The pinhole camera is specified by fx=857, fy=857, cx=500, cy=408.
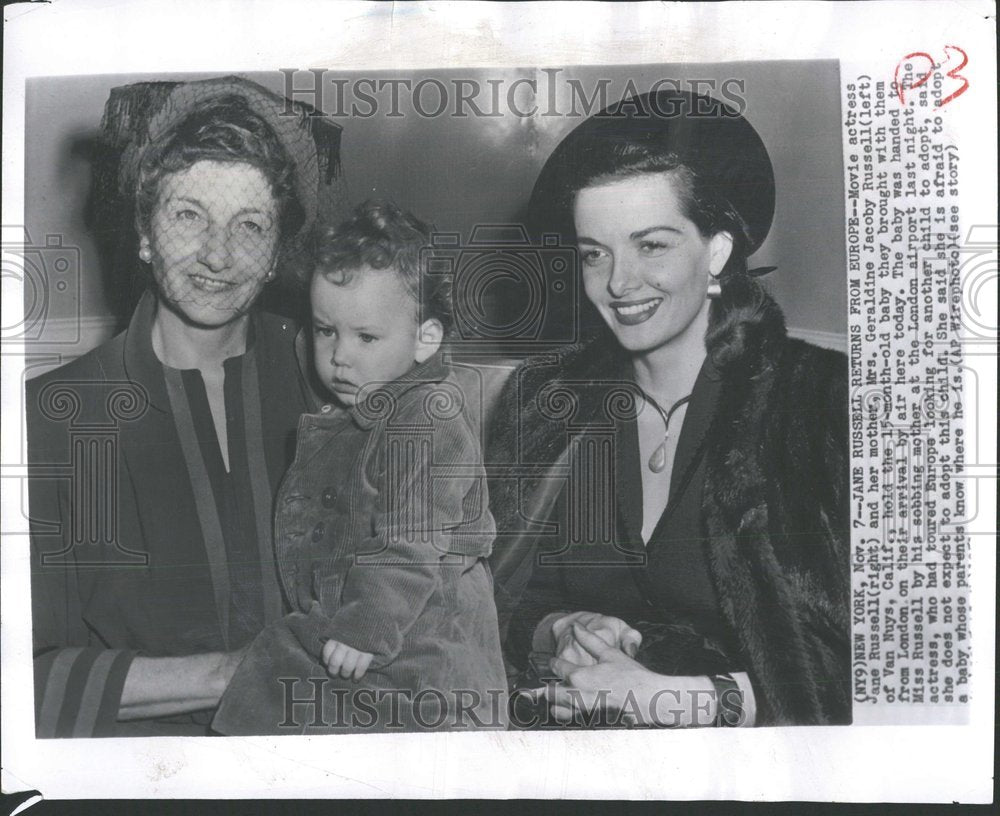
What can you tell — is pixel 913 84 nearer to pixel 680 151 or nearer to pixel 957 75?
pixel 957 75

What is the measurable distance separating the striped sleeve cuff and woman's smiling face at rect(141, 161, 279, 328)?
1.40ft

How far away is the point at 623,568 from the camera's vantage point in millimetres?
1016

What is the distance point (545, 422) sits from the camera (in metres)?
1.02

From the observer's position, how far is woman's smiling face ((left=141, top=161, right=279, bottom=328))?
1.02m

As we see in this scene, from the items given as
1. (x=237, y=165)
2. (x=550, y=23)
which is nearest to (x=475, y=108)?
(x=550, y=23)

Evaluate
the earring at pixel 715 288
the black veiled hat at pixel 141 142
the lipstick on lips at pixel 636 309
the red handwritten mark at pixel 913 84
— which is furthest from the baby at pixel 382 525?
the red handwritten mark at pixel 913 84

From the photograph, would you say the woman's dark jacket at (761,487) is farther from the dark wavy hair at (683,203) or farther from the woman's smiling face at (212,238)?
the woman's smiling face at (212,238)

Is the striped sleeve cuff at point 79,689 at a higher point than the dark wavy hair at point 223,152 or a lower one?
lower

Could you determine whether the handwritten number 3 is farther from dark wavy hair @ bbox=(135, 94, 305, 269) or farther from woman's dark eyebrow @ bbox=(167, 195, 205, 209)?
woman's dark eyebrow @ bbox=(167, 195, 205, 209)

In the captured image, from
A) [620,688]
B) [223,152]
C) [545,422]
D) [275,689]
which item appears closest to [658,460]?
[545,422]

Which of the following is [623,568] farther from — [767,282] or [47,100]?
[47,100]

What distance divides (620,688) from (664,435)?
30 cm

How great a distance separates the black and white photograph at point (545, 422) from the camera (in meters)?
1.01

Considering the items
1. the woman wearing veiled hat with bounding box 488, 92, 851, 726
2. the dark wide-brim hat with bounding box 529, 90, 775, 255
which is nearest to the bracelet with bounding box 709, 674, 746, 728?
the woman wearing veiled hat with bounding box 488, 92, 851, 726
